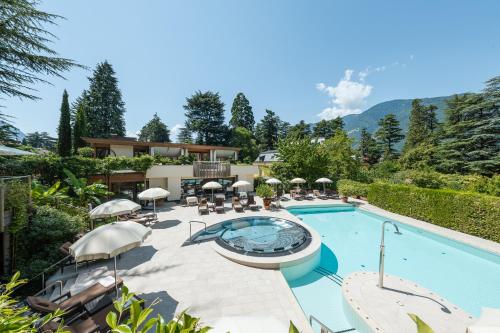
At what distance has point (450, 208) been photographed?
1323cm

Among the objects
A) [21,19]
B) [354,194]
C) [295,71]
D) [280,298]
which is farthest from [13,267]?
[354,194]

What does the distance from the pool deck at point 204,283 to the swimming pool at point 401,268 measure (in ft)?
3.67

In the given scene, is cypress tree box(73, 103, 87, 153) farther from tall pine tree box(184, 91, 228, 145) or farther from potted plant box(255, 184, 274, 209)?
potted plant box(255, 184, 274, 209)

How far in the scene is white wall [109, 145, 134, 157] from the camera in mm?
20375

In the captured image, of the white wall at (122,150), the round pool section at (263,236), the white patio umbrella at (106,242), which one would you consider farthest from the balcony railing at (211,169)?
the white patio umbrella at (106,242)

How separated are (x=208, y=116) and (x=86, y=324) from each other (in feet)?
141

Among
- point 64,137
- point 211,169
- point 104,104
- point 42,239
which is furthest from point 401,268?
point 104,104

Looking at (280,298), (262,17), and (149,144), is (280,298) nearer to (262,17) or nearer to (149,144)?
(262,17)

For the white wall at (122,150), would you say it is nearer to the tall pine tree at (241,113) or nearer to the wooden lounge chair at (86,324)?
the wooden lounge chair at (86,324)

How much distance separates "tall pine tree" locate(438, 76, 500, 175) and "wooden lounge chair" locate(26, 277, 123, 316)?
3847 cm

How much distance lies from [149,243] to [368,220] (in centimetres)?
1618

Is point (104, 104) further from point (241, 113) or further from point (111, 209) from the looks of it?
point (111, 209)

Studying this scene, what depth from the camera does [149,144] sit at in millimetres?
21984

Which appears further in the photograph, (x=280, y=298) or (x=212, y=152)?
(x=212, y=152)
